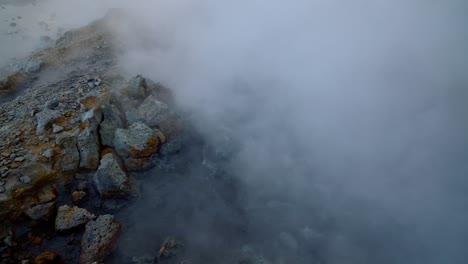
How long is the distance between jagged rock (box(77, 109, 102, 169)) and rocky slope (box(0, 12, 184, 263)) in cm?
2

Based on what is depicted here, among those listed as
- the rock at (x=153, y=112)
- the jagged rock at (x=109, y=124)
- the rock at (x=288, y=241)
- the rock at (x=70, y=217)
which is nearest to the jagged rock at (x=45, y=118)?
the jagged rock at (x=109, y=124)

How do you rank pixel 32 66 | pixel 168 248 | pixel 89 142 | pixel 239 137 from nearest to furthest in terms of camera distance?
1. pixel 168 248
2. pixel 89 142
3. pixel 239 137
4. pixel 32 66

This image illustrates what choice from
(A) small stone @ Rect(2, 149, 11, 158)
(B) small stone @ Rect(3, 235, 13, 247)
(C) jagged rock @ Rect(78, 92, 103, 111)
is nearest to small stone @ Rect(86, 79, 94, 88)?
(C) jagged rock @ Rect(78, 92, 103, 111)

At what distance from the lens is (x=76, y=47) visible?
8484 mm

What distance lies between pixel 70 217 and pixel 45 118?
205 cm

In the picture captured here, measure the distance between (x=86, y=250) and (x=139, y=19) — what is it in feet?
24.1

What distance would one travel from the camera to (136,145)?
559 centimetres

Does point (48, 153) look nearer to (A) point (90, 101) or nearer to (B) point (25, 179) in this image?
(B) point (25, 179)

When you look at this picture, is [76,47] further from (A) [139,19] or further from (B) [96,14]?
(B) [96,14]

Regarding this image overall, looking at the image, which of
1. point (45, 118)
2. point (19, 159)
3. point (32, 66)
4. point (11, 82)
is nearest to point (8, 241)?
point (19, 159)

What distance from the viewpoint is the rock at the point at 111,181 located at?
16.7ft

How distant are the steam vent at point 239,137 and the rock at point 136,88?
34mm

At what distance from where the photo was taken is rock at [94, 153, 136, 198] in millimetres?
5090

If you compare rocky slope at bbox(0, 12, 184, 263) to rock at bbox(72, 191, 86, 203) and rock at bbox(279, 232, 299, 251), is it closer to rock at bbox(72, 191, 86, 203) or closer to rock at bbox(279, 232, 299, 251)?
rock at bbox(72, 191, 86, 203)
